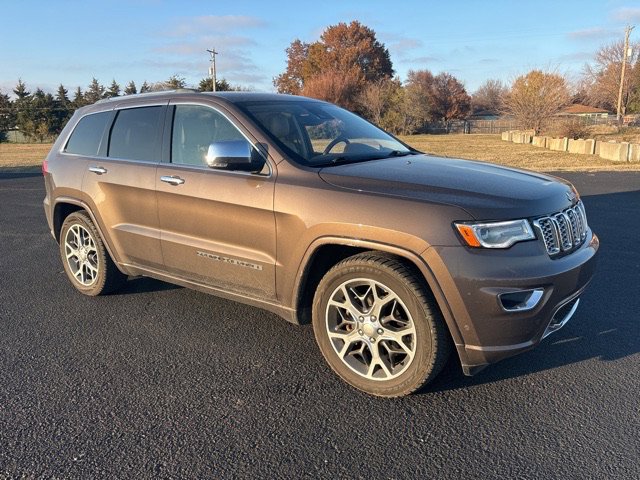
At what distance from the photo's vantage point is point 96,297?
16.3 ft

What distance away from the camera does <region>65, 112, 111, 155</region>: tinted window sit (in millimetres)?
4801

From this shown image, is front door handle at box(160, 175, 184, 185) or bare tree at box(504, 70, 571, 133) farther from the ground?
bare tree at box(504, 70, 571, 133)

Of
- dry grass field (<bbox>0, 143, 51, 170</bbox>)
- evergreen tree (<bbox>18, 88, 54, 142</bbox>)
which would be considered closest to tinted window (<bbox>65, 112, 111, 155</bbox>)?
dry grass field (<bbox>0, 143, 51, 170</bbox>)

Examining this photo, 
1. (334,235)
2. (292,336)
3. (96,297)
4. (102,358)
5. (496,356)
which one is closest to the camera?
(496,356)

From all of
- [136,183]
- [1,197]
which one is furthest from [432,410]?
[1,197]

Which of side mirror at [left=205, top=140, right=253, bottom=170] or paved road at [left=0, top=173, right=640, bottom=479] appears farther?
side mirror at [left=205, top=140, right=253, bottom=170]

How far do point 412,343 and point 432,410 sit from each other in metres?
0.40

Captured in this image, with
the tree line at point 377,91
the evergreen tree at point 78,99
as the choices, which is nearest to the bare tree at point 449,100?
the tree line at point 377,91

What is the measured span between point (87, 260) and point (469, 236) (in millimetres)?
3703

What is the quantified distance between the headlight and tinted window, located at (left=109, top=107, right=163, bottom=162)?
8.58 ft

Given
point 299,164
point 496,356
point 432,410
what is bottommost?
point 432,410

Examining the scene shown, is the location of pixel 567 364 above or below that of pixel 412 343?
below

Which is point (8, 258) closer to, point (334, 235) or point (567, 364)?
point (334, 235)

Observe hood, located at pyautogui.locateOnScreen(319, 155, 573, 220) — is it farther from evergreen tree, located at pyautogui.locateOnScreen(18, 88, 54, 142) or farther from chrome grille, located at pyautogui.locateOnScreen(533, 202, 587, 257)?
evergreen tree, located at pyautogui.locateOnScreen(18, 88, 54, 142)
